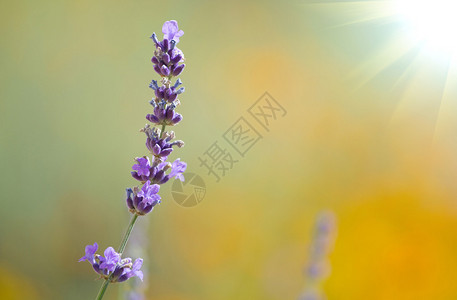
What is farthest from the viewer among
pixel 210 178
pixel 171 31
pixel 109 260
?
pixel 210 178

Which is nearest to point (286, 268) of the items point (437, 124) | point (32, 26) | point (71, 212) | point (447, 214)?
point (71, 212)

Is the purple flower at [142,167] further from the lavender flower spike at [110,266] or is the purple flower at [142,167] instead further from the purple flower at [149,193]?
the lavender flower spike at [110,266]

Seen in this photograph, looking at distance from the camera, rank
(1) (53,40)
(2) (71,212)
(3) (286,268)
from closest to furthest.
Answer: (3) (286,268) → (2) (71,212) → (1) (53,40)

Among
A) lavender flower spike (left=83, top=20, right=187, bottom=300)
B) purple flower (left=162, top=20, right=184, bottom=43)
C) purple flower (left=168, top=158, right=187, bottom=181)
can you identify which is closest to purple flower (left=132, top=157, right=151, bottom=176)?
lavender flower spike (left=83, top=20, right=187, bottom=300)

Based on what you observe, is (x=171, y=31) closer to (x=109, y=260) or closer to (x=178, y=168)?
(x=178, y=168)

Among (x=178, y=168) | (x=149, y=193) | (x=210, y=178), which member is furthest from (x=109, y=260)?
(x=210, y=178)

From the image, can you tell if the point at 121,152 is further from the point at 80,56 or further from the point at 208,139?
the point at 80,56
